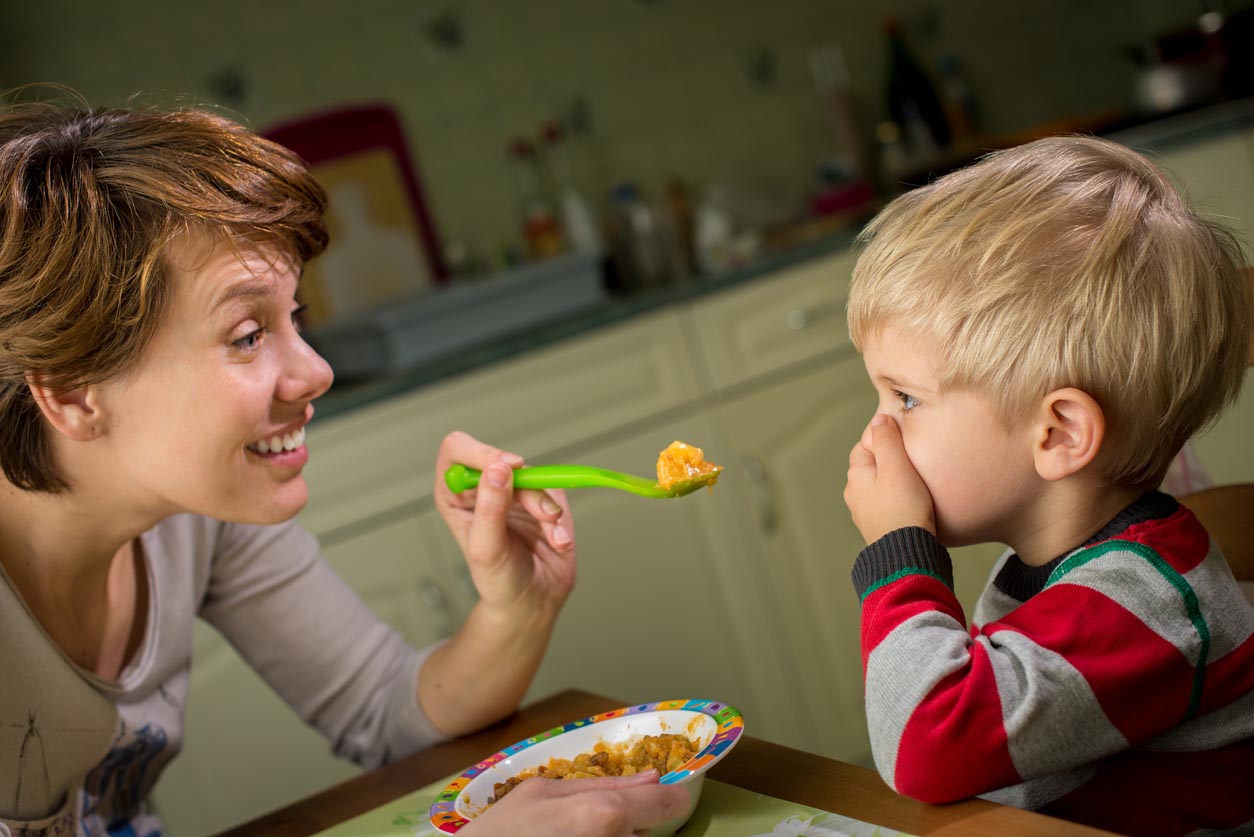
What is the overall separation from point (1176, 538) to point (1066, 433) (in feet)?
0.29

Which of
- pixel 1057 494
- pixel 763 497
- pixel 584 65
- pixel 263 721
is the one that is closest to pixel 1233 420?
pixel 1057 494

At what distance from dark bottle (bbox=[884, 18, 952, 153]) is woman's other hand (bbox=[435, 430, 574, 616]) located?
77.9 inches

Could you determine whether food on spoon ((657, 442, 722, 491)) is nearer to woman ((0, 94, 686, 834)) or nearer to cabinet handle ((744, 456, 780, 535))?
woman ((0, 94, 686, 834))

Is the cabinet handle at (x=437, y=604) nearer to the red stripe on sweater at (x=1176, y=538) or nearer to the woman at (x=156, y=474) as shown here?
the woman at (x=156, y=474)

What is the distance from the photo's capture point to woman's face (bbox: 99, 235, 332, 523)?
97 cm

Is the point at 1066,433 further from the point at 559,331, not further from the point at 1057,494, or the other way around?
the point at 559,331

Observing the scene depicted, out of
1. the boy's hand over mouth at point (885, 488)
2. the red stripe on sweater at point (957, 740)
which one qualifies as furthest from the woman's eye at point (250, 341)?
the red stripe on sweater at point (957, 740)

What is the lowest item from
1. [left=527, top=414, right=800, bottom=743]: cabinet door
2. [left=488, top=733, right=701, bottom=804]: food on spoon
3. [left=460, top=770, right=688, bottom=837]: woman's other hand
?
[left=527, top=414, right=800, bottom=743]: cabinet door

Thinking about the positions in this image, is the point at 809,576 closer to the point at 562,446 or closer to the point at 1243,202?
the point at 562,446

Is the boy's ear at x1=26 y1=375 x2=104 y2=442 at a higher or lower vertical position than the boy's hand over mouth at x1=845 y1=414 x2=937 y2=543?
higher

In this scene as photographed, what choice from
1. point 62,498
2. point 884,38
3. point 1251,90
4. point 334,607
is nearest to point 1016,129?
point 884,38

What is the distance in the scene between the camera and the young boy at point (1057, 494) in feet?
2.31

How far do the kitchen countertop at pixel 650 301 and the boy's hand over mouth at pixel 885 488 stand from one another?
1261 mm

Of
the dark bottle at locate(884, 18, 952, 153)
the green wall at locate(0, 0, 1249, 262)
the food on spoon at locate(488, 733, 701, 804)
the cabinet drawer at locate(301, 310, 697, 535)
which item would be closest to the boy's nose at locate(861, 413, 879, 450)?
the food on spoon at locate(488, 733, 701, 804)
